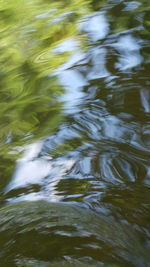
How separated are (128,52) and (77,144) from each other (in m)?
0.95

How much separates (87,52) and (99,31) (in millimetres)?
394

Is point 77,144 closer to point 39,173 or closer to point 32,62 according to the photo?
point 39,173

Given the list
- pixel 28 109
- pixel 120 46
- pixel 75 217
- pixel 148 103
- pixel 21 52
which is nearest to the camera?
pixel 75 217

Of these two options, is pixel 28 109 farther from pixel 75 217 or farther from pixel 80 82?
pixel 75 217

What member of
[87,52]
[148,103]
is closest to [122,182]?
[148,103]

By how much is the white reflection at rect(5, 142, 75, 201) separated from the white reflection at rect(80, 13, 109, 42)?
1311mm

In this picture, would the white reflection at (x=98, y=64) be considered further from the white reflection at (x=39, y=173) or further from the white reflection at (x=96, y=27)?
the white reflection at (x=39, y=173)

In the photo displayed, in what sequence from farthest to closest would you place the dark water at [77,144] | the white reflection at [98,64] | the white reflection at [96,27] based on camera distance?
the white reflection at [96,27]
the white reflection at [98,64]
the dark water at [77,144]

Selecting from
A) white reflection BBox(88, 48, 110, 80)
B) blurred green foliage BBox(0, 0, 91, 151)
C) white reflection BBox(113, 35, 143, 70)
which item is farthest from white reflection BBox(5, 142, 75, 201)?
white reflection BBox(113, 35, 143, 70)

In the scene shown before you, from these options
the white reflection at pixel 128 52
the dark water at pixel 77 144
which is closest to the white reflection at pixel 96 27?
the dark water at pixel 77 144

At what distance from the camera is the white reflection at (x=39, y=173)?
1365mm

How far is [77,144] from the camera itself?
62.7 inches

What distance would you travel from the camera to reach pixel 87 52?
96.3 inches

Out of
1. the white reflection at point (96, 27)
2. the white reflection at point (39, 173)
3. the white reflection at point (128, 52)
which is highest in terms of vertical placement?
the white reflection at point (96, 27)
